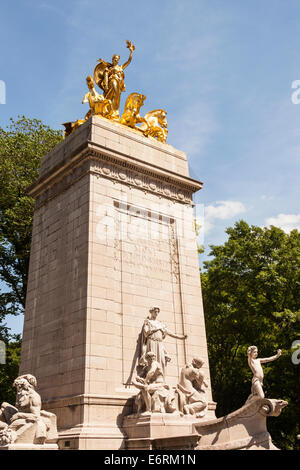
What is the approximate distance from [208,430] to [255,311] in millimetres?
14203

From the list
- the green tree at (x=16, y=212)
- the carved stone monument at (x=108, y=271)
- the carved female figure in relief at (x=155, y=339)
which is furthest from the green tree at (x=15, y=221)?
the carved female figure in relief at (x=155, y=339)

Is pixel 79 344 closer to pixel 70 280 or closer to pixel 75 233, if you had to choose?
pixel 70 280

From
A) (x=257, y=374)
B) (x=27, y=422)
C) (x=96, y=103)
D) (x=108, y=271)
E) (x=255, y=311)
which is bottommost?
(x=27, y=422)

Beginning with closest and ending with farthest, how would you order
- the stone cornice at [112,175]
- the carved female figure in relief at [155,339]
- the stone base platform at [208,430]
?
the stone base platform at [208,430] < the carved female figure in relief at [155,339] < the stone cornice at [112,175]

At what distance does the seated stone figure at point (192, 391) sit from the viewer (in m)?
13.8

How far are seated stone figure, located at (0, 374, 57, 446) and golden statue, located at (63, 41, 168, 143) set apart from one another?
460 inches

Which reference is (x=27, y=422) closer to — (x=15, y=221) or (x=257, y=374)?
(x=257, y=374)

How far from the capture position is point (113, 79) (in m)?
19.7

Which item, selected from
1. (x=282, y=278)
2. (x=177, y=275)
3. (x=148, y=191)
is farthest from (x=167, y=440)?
(x=282, y=278)

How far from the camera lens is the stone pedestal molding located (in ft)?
46.0

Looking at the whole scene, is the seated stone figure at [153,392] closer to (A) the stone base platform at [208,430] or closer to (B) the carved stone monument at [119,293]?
(B) the carved stone monument at [119,293]

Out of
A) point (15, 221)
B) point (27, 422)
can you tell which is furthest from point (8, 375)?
point (27, 422)

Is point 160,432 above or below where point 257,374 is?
below

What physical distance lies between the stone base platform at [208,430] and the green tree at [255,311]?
37.6 feet
